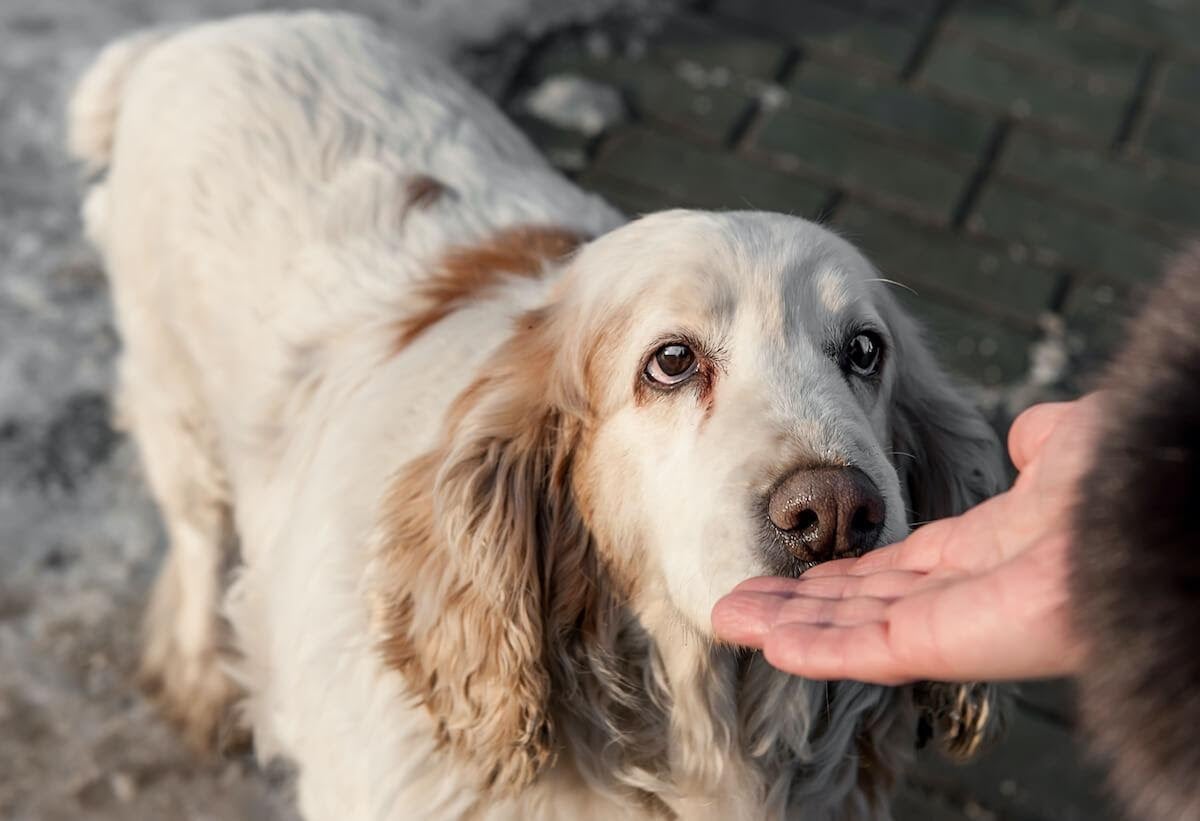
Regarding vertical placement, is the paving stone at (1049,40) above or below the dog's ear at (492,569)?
below

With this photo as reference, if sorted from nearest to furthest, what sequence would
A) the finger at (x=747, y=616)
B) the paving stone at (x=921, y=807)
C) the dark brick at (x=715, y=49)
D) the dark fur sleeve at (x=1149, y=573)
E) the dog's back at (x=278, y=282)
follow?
1. the dark fur sleeve at (x=1149, y=573)
2. the finger at (x=747, y=616)
3. the dog's back at (x=278, y=282)
4. the paving stone at (x=921, y=807)
5. the dark brick at (x=715, y=49)

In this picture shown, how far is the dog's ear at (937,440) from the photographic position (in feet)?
7.97

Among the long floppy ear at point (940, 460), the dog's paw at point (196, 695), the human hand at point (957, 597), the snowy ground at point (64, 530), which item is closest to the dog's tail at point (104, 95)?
the snowy ground at point (64, 530)

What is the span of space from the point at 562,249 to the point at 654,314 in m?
0.63

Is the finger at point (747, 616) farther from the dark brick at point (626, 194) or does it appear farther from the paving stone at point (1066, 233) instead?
the paving stone at point (1066, 233)

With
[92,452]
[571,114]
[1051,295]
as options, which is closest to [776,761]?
[92,452]

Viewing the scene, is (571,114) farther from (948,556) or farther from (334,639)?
(948,556)

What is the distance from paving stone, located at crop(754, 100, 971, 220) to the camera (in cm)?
477

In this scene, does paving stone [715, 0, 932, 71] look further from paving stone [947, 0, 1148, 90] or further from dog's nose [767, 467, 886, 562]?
dog's nose [767, 467, 886, 562]

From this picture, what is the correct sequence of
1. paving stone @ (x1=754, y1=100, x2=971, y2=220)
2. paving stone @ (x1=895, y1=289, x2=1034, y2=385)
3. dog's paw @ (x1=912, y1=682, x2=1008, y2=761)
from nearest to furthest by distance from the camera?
dog's paw @ (x1=912, y1=682, x2=1008, y2=761) < paving stone @ (x1=895, y1=289, x2=1034, y2=385) < paving stone @ (x1=754, y1=100, x2=971, y2=220)

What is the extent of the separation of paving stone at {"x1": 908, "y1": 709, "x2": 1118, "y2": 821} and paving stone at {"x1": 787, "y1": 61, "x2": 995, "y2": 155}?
Result: 247cm

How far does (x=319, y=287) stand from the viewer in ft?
9.26

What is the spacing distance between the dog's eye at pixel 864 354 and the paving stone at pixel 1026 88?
3271 millimetres

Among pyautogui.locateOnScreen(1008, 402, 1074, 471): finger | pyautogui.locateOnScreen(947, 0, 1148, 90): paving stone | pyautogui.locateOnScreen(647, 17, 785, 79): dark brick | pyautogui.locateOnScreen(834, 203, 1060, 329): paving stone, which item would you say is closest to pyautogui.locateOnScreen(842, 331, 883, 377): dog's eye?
pyautogui.locateOnScreen(1008, 402, 1074, 471): finger
